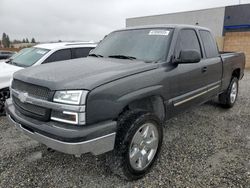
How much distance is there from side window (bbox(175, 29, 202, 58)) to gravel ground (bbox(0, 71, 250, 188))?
59.0 inches

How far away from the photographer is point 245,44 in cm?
1307

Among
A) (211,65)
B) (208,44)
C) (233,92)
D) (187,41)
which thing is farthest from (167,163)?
(233,92)

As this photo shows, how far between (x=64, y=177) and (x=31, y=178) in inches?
15.7

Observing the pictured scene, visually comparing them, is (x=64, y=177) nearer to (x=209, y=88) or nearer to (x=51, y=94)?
(x=51, y=94)

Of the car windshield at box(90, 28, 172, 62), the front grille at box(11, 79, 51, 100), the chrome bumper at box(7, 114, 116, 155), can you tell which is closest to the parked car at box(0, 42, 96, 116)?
the car windshield at box(90, 28, 172, 62)

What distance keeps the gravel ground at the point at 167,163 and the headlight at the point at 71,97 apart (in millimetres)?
1100

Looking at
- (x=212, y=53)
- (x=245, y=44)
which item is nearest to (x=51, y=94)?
(x=212, y=53)

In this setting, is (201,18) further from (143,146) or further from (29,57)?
(143,146)

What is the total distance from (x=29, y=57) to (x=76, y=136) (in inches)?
174

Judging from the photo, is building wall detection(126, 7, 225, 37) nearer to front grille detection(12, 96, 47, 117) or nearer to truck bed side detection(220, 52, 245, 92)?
truck bed side detection(220, 52, 245, 92)

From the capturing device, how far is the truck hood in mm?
2312

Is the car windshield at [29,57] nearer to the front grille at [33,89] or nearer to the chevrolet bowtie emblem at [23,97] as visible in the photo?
the front grille at [33,89]

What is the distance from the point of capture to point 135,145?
2.72 m

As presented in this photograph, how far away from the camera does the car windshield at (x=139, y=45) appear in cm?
330
